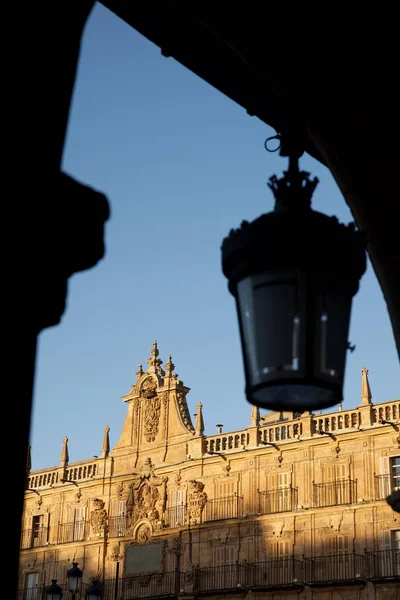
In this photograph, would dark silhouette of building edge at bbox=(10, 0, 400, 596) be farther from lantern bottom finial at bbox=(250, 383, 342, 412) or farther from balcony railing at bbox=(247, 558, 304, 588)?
balcony railing at bbox=(247, 558, 304, 588)

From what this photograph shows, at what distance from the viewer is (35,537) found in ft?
138

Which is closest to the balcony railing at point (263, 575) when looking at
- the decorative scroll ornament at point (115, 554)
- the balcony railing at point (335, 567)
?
the balcony railing at point (335, 567)

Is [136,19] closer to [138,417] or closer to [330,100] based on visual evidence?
[330,100]

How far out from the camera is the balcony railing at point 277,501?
34.2m

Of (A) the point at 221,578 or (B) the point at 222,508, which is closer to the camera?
(A) the point at 221,578

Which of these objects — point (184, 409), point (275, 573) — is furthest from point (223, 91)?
point (184, 409)

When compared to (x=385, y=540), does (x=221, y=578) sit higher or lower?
lower

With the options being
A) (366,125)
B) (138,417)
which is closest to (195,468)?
(138,417)

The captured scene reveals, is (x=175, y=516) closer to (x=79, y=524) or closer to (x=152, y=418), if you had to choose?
(x=152, y=418)

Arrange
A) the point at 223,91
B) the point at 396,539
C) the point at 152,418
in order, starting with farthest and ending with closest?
the point at 152,418
the point at 396,539
the point at 223,91

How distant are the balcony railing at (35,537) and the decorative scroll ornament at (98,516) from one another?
2.93 m

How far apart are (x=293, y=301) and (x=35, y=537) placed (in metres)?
41.7

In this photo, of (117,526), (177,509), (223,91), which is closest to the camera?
(223,91)

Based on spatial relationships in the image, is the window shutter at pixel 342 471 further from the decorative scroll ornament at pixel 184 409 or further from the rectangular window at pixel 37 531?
the rectangular window at pixel 37 531
